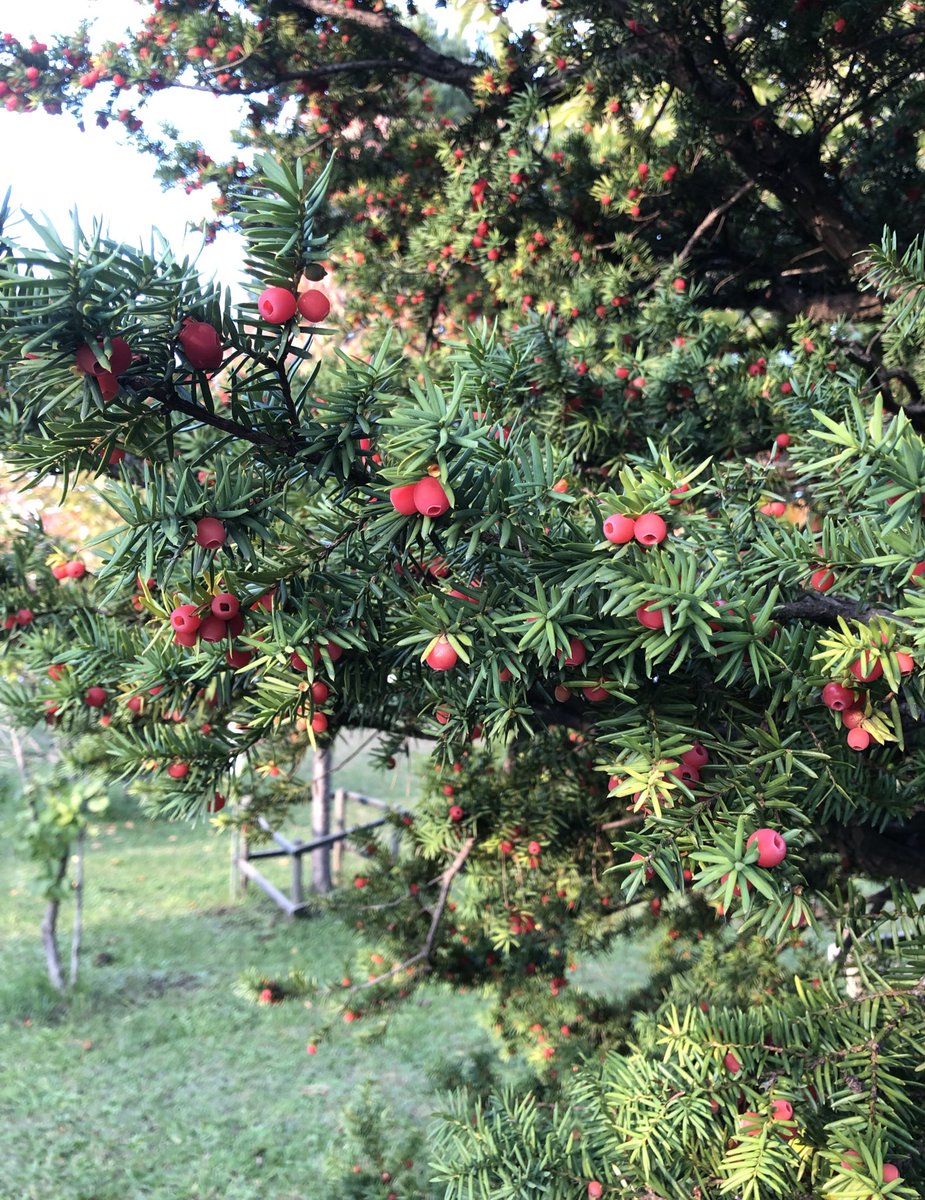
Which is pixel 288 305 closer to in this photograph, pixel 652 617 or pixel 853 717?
pixel 652 617

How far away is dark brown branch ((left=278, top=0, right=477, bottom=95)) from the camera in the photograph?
281 cm

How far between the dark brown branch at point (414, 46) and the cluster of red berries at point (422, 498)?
264 centimetres

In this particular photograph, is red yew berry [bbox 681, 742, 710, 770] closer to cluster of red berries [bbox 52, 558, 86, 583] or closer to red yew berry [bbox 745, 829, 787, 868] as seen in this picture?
red yew berry [bbox 745, 829, 787, 868]

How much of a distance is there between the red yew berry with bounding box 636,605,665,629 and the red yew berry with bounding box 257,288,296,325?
1.40 feet

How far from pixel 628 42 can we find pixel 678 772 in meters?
2.14

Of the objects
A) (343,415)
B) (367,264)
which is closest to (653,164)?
(367,264)

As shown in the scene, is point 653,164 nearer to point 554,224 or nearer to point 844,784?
point 554,224

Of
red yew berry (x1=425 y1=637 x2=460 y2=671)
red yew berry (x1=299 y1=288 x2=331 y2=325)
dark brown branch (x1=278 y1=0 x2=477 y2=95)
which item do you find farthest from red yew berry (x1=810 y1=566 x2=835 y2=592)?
dark brown branch (x1=278 y1=0 x2=477 y2=95)

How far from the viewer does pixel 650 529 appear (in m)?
0.81

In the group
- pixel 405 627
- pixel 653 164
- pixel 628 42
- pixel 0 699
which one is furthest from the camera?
pixel 653 164

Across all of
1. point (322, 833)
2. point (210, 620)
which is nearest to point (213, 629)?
point (210, 620)

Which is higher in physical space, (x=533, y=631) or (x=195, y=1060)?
(x=533, y=631)

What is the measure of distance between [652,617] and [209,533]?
43cm

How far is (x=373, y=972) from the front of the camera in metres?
2.69
